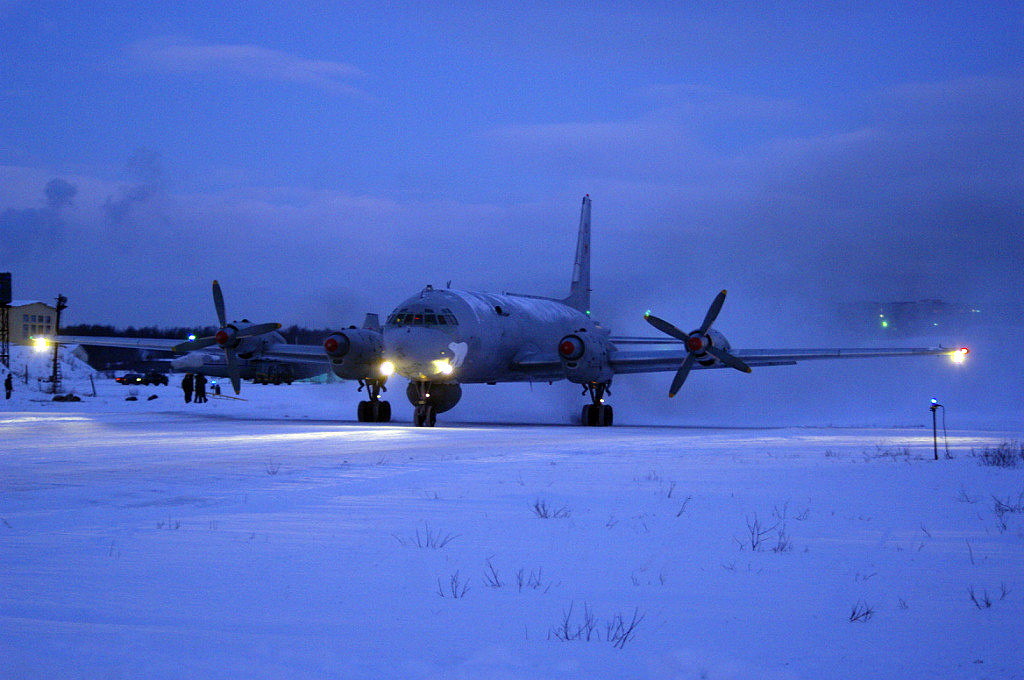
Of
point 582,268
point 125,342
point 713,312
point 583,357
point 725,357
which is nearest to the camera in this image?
point 725,357

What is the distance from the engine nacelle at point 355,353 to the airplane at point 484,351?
34 millimetres

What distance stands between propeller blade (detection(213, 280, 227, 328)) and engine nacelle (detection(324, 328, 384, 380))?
4329 millimetres

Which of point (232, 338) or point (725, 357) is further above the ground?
point (232, 338)

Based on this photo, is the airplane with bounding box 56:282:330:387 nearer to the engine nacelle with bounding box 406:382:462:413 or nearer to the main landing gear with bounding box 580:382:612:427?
the engine nacelle with bounding box 406:382:462:413

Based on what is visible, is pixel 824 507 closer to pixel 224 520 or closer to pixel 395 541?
pixel 395 541

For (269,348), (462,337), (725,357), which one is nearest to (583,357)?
(462,337)

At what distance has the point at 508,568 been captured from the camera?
6.55m

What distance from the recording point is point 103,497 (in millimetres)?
9664

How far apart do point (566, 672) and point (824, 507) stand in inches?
228

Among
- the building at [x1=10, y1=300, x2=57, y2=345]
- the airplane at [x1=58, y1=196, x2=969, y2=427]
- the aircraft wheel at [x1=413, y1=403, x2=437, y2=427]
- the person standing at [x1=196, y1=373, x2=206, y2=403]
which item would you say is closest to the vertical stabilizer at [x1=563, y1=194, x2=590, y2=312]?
the airplane at [x1=58, y1=196, x2=969, y2=427]

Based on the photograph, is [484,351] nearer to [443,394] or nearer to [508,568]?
[443,394]

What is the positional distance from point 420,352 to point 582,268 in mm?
14719

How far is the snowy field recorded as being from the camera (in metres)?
4.57

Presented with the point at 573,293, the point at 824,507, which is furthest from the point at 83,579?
the point at 573,293
